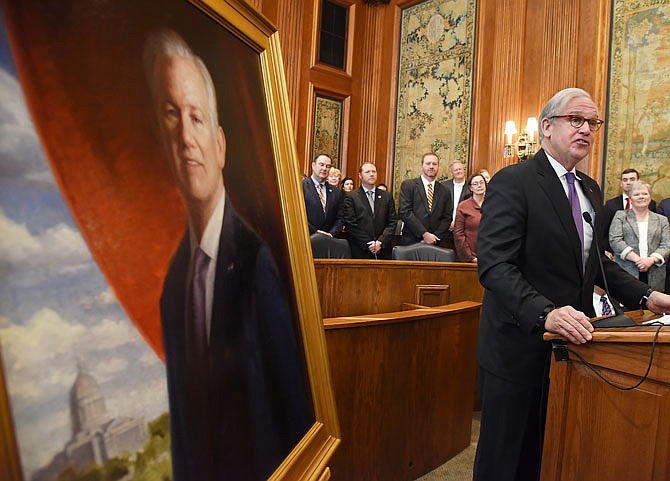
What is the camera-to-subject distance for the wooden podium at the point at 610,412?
1.19m

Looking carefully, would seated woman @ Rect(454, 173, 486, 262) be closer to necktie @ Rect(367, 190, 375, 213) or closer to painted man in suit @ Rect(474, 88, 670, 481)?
necktie @ Rect(367, 190, 375, 213)

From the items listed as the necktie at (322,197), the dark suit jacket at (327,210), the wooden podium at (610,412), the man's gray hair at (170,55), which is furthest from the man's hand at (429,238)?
the man's gray hair at (170,55)

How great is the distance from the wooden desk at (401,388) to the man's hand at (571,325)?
83cm

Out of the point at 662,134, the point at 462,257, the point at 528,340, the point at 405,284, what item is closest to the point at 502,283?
the point at 528,340

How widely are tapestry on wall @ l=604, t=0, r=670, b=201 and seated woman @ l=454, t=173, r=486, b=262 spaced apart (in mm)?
1795

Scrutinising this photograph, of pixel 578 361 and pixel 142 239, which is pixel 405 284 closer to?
pixel 578 361

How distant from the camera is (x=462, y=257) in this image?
193 inches

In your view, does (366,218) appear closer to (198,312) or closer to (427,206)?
(427,206)

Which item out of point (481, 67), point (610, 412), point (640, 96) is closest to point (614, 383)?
point (610, 412)

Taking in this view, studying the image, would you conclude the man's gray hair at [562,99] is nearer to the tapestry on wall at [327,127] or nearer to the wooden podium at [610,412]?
the wooden podium at [610,412]

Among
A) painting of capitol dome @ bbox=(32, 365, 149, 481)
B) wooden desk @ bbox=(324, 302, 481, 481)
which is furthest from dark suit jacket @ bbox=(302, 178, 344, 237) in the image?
painting of capitol dome @ bbox=(32, 365, 149, 481)

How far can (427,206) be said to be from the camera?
18.4 feet

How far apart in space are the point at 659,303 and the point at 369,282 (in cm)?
161

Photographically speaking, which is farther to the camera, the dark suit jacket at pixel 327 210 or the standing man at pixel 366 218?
the standing man at pixel 366 218
